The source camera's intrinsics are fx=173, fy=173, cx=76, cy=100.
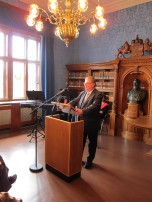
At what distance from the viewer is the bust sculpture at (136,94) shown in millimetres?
4532

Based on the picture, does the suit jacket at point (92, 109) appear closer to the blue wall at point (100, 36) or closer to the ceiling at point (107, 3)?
the blue wall at point (100, 36)

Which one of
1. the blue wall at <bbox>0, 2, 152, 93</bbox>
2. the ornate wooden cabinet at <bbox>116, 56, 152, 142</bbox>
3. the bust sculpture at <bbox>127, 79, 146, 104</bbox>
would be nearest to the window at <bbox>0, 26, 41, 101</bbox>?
the blue wall at <bbox>0, 2, 152, 93</bbox>

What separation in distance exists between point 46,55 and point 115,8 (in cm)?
257

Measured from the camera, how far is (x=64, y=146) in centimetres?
251

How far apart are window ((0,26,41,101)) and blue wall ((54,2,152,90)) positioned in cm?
76

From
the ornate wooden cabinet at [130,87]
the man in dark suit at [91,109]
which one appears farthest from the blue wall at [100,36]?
the man in dark suit at [91,109]

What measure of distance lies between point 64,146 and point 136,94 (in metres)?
2.83

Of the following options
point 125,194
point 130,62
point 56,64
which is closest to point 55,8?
point 130,62

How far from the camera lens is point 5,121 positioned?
500 cm

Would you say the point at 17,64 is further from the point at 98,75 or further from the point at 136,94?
the point at 136,94

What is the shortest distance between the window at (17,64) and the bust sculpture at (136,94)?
3.13 meters

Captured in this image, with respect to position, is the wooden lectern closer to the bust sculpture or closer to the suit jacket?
the suit jacket

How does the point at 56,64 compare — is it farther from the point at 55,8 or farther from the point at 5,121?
the point at 55,8

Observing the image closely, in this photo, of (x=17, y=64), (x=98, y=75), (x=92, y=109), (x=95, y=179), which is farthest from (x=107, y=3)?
(x=95, y=179)
